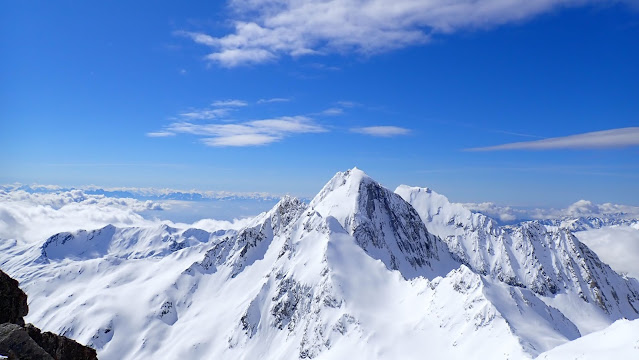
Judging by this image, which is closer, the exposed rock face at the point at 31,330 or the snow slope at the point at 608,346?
the exposed rock face at the point at 31,330

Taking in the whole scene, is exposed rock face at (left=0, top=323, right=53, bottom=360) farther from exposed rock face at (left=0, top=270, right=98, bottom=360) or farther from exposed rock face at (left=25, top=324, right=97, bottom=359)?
exposed rock face at (left=25, top=324, right=97, bottom=359)

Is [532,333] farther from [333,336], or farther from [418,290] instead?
[333,336]

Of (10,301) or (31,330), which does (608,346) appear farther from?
(10,301)

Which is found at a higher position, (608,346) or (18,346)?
(18,346)

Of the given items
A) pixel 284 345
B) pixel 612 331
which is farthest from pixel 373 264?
pixel 612 331

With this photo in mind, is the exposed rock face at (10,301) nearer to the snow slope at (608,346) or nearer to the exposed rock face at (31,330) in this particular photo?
the exposed rock face at (31,330)

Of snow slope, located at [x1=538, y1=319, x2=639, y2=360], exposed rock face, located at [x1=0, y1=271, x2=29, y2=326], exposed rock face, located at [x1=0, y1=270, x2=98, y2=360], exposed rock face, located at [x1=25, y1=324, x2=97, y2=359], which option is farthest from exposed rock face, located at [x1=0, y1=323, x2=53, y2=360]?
snow slope, located at [x1=538, y1=319, x2=639, y2=360]

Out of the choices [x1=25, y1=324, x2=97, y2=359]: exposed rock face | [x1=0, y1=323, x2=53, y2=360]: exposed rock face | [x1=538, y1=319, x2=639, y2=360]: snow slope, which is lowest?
[x1=538, y1=319, x2=639, y2=360]: snow slope

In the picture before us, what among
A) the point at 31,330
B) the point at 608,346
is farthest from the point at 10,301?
the point at 608,346

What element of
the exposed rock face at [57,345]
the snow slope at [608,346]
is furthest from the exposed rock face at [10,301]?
the snow slope at [608,346]
